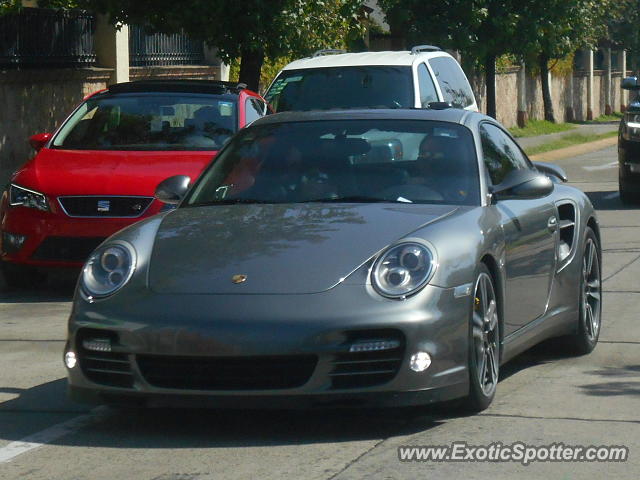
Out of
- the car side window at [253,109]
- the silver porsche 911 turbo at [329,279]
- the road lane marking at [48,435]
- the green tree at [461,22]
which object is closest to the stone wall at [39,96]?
the green tree at [461,22]

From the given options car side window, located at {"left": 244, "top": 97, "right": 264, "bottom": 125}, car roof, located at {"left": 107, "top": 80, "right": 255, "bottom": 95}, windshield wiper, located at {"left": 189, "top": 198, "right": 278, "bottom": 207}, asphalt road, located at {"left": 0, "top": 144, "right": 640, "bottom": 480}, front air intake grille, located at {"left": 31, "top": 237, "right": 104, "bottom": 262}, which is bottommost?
asphalt road, located at {"left": 0, "top": 144, "right": 640, "bottom": 480}

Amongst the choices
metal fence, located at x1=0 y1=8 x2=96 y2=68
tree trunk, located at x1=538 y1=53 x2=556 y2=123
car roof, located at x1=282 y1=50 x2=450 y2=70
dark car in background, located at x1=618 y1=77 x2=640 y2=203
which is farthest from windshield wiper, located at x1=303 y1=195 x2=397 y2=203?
tree trunk, located at x1=538 y1=53 x2=556 y2=123

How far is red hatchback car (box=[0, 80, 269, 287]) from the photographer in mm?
10945

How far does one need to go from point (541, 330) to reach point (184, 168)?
4.49m

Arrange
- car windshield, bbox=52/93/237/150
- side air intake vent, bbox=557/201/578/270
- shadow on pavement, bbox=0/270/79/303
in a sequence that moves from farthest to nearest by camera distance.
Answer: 1. car windshield, bbox=52/93/237/150
2. shadow on pavement, bbox=0/270/79/303
3. side air intake vent, bbox=557/201/578/270

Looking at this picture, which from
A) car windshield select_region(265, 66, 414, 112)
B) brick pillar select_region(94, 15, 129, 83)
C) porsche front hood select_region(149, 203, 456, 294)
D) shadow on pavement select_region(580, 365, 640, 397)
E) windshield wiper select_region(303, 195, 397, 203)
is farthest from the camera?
brick pillar select_region(94, 15, 129, 83)

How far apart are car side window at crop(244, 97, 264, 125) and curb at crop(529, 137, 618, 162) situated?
17131mm

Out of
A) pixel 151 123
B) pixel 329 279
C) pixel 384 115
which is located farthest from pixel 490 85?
pixel 329 279

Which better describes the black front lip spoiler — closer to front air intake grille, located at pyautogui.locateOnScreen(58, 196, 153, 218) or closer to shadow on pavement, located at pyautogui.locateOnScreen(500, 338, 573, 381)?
shadow on pavement, located at pyautogui.locateOnScreen(500, 338, 573, 381)

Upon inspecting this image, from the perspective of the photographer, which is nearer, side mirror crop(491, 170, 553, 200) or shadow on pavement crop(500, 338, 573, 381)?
Answer: side mirror crop(491, 170, 553, 200)

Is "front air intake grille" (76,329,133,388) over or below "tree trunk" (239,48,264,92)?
below

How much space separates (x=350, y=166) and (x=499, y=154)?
3.06 ft

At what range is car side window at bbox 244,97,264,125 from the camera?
41.2 feet

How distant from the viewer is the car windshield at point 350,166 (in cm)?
700
